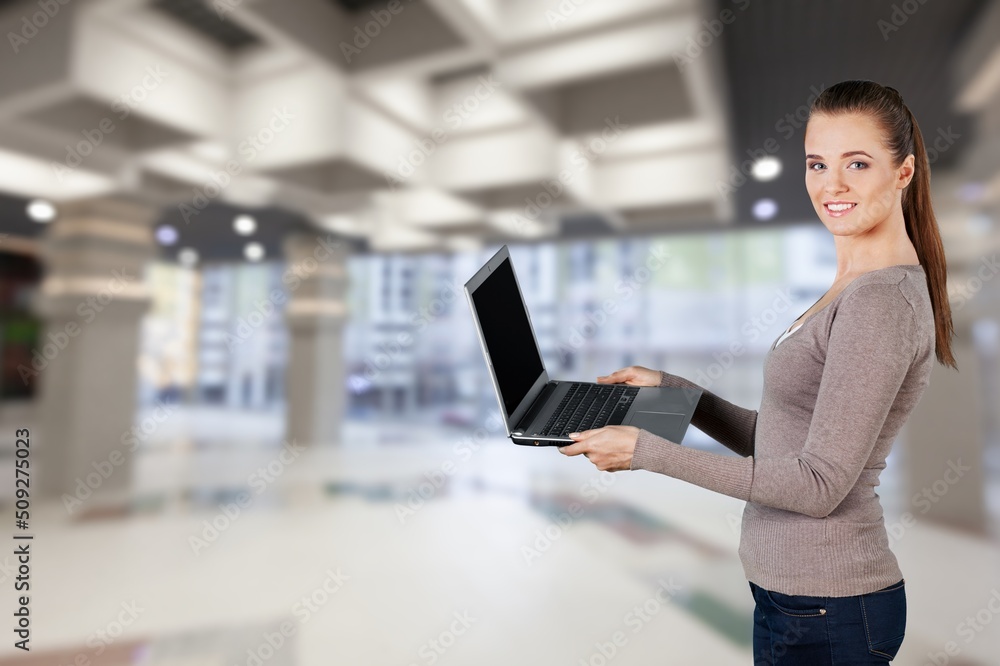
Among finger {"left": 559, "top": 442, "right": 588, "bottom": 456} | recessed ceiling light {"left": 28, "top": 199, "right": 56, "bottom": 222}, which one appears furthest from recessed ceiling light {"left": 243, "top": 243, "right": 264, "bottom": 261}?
finger {"left": 559, "top": 442, "right": 588, "bottom": 456}

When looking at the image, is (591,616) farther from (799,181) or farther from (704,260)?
(799,181)

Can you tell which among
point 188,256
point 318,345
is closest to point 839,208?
point 318,345

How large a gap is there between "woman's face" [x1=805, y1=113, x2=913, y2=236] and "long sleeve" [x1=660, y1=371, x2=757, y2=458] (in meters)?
0.36

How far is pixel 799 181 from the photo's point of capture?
362 cm

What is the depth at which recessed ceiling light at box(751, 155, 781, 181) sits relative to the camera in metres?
3.59

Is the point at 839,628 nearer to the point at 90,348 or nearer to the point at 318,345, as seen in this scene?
the point at 318,345

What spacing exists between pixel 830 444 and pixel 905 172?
41 centimetres

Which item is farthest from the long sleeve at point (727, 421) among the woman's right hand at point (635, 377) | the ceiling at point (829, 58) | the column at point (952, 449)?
the column at point (952, 449)

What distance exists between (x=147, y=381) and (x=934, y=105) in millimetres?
4454

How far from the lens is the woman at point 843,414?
742mm

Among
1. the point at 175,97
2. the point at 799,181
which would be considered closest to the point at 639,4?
the point at 799,181

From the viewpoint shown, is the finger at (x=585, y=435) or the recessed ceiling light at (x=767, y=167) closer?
the finger at (x=585, y=435)

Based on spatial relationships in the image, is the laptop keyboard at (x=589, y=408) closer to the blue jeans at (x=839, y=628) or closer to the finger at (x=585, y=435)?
the finger at (x=585, y=435)

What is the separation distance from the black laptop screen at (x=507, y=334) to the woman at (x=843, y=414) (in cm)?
24
